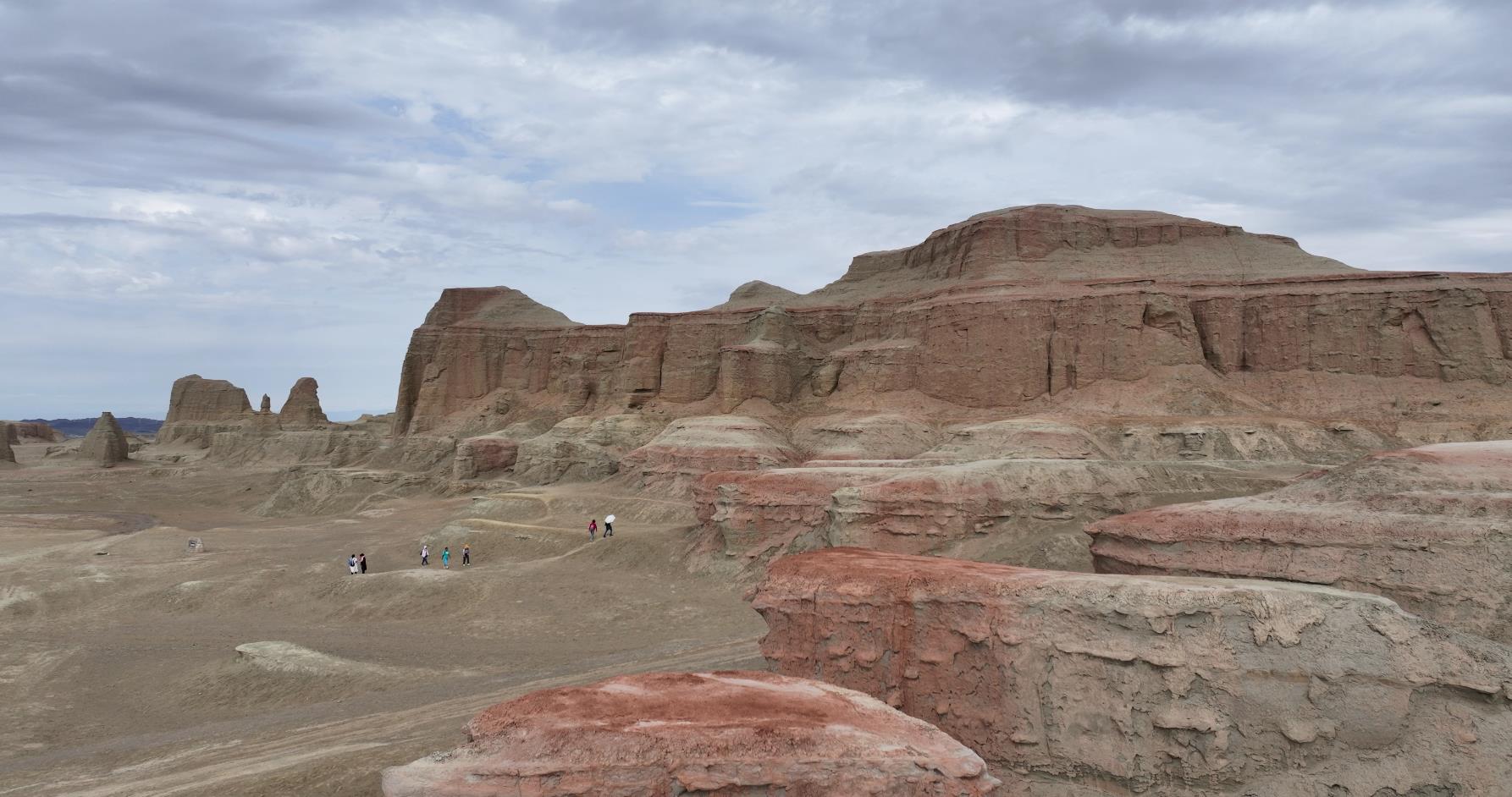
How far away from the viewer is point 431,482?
53.5m

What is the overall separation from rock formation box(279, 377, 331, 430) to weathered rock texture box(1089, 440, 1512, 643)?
87.8m

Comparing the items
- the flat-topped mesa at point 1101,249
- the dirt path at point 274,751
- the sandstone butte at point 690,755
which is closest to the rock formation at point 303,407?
the flat-topped mesa at point 1101,249

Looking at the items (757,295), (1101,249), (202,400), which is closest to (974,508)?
(1101,249)

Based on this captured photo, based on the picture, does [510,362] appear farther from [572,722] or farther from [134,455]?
[572,722]

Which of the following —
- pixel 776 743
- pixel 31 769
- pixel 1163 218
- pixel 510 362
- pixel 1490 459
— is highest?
pixel 1163 218

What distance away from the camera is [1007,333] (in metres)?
45.2

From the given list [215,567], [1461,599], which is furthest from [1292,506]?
[215,567]

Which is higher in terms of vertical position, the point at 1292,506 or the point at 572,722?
the point at 1292,506

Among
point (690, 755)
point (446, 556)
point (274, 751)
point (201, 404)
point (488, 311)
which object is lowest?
point (274, 751)

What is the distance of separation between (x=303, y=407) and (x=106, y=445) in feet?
55.8

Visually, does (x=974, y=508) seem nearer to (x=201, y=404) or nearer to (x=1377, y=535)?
(x=1377, y=535)

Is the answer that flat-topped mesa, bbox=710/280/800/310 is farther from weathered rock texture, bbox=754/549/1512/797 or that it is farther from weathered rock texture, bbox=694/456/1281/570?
weathered rock texture, bbox=754/549/1512/797

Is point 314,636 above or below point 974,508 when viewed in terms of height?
below

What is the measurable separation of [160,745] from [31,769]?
1.95m
